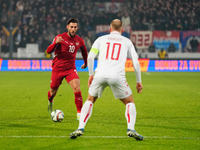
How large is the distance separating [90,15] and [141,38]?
5592mm

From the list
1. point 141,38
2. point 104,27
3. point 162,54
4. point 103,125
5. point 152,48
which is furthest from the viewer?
point 104,27

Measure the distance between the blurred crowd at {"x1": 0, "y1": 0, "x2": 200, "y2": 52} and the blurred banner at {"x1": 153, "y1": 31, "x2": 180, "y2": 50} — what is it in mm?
1000

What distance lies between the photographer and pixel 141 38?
3378cm

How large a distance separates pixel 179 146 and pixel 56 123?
9.66 ft

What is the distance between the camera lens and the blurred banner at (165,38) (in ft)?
111

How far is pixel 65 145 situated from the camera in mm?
5758

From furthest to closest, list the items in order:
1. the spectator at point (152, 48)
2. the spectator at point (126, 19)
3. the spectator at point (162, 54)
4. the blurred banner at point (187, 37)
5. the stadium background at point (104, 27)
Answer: the spectator at point (126, 19) → the blurred banner at point (187, 37) → the spectator at point (152, 48) → the spectator at point (162, 54) → the stadium background at point (104, 27)

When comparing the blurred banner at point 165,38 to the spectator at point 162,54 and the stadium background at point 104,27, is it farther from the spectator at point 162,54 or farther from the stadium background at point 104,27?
the spectator at point 162,54

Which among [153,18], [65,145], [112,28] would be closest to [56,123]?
[65,145]

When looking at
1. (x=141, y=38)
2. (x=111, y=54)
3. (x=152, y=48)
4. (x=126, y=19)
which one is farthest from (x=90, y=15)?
(x=111, y=54)

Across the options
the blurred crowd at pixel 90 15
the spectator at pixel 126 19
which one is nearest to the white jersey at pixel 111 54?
the blurred crowd at pixel 90 15

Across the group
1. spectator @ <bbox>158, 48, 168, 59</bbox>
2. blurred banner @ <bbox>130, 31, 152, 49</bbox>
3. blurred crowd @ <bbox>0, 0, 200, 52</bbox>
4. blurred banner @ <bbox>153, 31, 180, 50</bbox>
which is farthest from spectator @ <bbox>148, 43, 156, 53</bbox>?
blurred crowd @ <bbox>0, 0, 200, 52</bbox>

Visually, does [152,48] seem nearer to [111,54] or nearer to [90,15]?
[90,15]

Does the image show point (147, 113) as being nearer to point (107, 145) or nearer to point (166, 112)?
point (166, 112)
